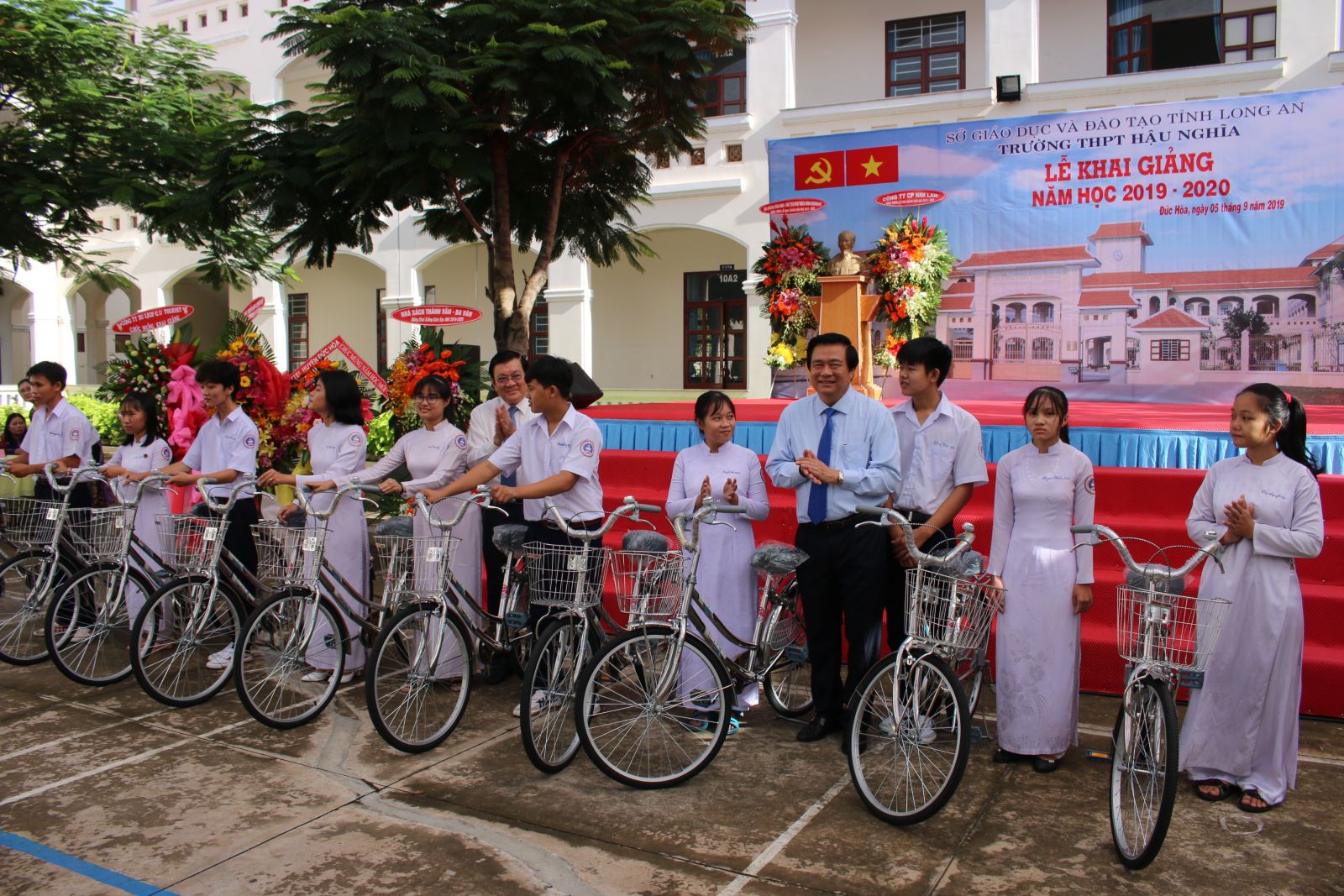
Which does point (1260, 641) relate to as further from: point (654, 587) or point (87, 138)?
point (87, 138)

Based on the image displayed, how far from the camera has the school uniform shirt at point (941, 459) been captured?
451cm

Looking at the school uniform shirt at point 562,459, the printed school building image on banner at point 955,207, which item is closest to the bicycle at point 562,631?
the school uniform shirt at point 562,459

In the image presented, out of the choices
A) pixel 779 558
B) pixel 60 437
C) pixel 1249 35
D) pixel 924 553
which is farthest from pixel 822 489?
pixel 1249 35

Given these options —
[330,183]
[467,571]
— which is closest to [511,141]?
[330,183]

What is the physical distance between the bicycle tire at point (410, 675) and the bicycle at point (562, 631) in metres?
0.43

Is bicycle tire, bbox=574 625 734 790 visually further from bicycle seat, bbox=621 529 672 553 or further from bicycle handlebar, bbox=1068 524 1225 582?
bicycle handlebar, bbox=1068 524 1225 582

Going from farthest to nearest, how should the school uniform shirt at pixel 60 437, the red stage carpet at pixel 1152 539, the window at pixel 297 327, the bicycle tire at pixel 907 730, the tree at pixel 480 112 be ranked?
the window at pixel 297 327
the tree at pixel 480 112
the school uniform shirt at pixel 60 437
the red stage carpet at pixel 1152 539
the bicycle tire at pixel 907 730

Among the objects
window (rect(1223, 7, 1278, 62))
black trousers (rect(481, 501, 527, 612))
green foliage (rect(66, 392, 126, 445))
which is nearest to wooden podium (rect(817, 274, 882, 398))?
black trousers (rect(481, 501, 527, 612))

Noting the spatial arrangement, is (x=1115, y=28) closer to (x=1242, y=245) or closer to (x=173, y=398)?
(x=1242, y=245)

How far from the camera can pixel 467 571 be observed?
5.50 metres

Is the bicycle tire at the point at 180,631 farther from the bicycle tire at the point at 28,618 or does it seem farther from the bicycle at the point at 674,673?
the bicycle at the point at 674,673

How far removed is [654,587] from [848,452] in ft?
3.54

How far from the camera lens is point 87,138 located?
1057 cm

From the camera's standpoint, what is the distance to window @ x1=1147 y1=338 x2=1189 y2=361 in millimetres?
10992
